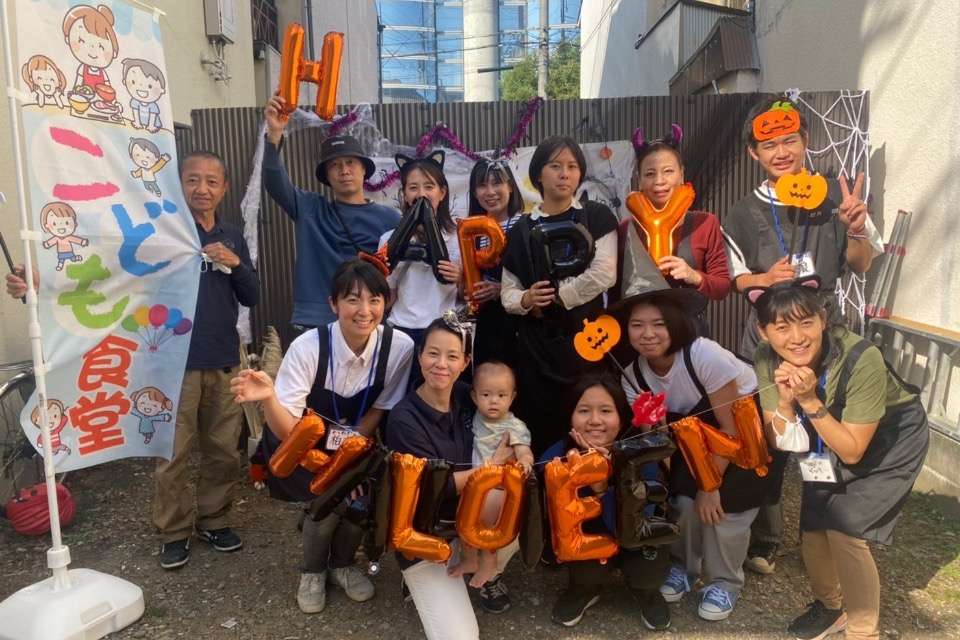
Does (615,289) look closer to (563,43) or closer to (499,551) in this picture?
(499,551)

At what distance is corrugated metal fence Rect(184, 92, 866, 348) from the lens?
545 centimetres

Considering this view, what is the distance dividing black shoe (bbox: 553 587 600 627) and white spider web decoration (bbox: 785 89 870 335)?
3.07 meters

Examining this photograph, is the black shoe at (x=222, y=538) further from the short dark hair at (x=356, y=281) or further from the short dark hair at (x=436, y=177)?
the short dark hair at (x=436, y=177)

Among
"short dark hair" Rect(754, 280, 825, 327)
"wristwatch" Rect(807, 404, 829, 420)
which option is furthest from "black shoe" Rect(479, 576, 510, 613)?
"short dark hair" Rect(754, 280, 825, 327)

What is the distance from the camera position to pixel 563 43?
26.4 meters

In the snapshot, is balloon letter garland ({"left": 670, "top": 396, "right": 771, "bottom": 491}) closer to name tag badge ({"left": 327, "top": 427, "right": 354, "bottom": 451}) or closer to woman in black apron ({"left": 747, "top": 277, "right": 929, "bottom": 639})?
woman in black apron ({"left": 747, "top": 277, "right": 929, "bottom": 639})

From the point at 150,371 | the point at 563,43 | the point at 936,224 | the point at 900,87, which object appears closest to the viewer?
the point at 150,371

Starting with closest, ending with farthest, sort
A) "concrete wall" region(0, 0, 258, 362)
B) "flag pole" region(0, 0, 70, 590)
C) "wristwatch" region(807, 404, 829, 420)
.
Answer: "wristwatch" region(807, 404, 829, 420)
"flag pole" region(0, 0, 70, 590)
"concrete wall" region(0, 0, 258, 362)

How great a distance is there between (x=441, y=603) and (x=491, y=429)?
26.6 inches

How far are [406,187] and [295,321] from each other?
3.02ft

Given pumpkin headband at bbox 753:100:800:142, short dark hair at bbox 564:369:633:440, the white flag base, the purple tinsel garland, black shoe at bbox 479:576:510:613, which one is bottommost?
black shoe at bbox 479:576:510:613

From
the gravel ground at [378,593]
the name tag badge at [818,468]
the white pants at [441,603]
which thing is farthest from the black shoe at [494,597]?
the name tag badge at [818,468]

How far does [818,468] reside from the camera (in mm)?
2492

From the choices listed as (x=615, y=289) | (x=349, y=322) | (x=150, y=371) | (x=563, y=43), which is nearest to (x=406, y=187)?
(x=349, y=322)
